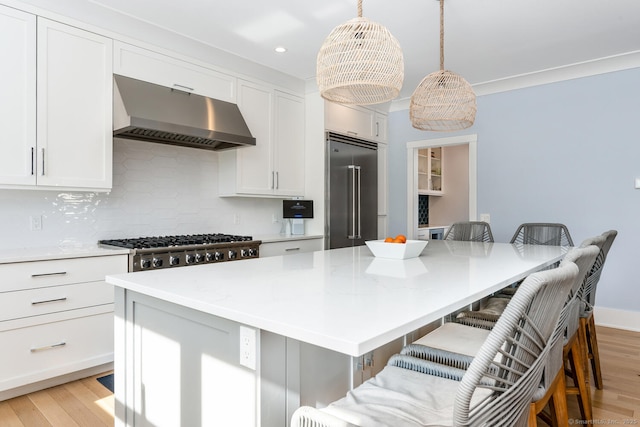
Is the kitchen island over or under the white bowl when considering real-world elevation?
under

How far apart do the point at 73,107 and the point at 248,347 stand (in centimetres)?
249

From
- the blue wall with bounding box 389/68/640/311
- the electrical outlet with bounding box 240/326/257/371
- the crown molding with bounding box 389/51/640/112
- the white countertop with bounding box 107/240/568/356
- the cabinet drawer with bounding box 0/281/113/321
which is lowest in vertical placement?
the cabinet drawer with bounding box 0/281/113/321

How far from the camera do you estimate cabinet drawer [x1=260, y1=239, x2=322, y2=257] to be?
12.5ft

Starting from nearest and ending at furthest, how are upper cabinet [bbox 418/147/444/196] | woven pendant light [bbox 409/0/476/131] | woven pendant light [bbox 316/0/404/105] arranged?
1. woven pendant light [bbox 316/0/404/105]
2. woven pendant light [bbox 409/0/476/131]
3. upper cabinet [bbox 418/147/444/196]

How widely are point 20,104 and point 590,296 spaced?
359 cm

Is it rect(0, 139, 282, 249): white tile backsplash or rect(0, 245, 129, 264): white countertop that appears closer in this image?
rect(0, 245, 129, 264): white countertop

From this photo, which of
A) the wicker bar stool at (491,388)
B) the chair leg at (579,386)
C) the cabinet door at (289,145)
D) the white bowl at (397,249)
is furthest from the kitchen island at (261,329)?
the cabinet door at (289,145)

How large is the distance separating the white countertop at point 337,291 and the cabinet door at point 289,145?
2229mm

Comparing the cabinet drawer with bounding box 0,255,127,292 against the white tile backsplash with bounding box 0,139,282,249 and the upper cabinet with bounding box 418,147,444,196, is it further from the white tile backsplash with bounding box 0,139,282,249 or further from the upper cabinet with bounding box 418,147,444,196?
the upper cabinet with bounding box 418,147,444,196

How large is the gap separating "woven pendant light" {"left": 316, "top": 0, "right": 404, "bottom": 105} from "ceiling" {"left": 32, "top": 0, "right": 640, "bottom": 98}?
0.99 m

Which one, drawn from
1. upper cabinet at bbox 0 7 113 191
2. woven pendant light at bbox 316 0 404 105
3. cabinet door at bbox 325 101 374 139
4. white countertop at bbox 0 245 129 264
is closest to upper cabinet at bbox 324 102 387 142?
cabinet door at bbox 325 101 374 139

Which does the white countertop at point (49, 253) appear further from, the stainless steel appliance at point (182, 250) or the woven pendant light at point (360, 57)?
the woven pendant light at point (360, 57)

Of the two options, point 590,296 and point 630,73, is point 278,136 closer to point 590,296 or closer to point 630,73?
point 590,296

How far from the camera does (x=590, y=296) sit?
2340 millimetres
